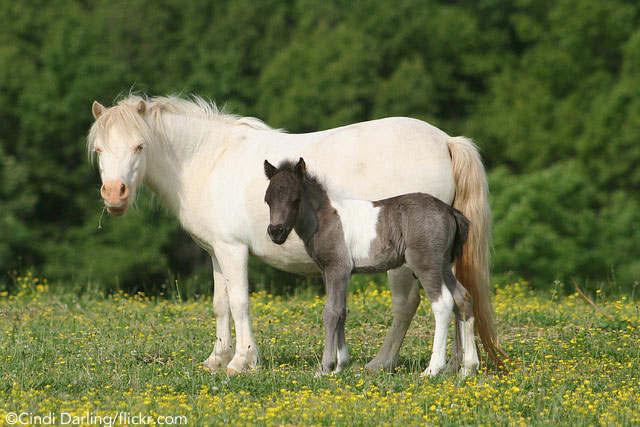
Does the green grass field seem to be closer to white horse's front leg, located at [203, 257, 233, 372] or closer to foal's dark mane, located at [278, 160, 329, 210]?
white horse's front leg, located at [203, 257, 233, 372]

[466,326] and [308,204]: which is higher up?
[308,204]

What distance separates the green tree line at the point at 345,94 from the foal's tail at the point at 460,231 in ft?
55.6

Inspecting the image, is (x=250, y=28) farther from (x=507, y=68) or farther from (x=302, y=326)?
(x=302, y=326)

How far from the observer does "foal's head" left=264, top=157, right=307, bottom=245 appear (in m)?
6.57

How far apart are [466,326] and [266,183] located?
222cm

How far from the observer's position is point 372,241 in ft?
22.5

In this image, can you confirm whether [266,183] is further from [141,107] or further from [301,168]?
[141,107]

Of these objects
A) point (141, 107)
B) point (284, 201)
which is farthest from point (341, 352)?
point (141, 107)

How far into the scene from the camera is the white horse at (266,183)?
744cm

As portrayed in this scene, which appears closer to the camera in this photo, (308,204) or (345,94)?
(308,204)

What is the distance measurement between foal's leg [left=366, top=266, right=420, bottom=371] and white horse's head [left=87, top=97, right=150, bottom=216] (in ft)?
8.30

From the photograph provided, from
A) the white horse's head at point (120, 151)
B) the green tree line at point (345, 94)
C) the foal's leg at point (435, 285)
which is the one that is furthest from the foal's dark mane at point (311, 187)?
the green tree line at point (345, 94)

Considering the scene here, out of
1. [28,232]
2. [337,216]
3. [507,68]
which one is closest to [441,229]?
[337,216]

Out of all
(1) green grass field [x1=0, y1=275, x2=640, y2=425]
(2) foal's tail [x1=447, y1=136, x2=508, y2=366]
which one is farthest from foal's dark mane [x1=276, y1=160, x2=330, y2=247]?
(2) foal's tail [x1=447, y1=136, x2=508, y2=366]
